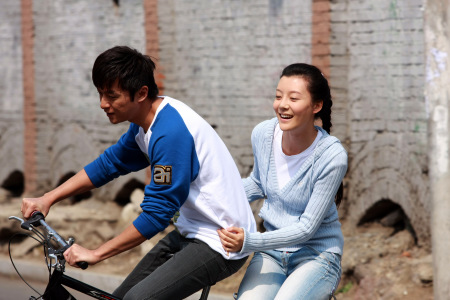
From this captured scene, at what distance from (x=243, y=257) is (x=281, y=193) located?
35 cm

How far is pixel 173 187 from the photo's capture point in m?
3.17

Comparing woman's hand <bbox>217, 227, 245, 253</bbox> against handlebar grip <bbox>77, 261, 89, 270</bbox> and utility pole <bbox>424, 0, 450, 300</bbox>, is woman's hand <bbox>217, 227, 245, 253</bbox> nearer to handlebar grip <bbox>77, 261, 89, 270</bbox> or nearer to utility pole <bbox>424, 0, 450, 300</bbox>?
handlebar grip <bbox>77, 261, 89, 270</bbox>

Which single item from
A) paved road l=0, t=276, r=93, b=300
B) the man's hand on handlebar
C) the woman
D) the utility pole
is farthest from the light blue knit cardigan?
paved road l=0, t=276, r=93, b=300

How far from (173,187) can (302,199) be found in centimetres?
64

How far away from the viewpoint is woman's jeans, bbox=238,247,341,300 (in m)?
3.34

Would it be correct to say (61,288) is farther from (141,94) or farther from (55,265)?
(141,94)

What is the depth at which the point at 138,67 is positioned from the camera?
3.30 m

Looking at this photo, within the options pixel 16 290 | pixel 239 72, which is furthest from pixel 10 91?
pixel 239 72

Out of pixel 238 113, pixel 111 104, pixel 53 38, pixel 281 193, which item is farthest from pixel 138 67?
pixel 53 38

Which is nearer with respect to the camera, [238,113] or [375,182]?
[375,182]

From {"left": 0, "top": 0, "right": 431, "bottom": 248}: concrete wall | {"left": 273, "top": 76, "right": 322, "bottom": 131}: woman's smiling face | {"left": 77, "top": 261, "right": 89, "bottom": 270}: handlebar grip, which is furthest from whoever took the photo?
{"left": 0, "top": 0, "right": 431, "bottom": 248}: concrete wall

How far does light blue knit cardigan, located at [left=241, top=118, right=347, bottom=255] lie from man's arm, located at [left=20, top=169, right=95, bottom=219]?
2.57ft

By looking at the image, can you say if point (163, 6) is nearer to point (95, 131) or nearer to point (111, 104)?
point (95, 131)

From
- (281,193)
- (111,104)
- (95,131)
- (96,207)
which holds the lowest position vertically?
(96,207)
